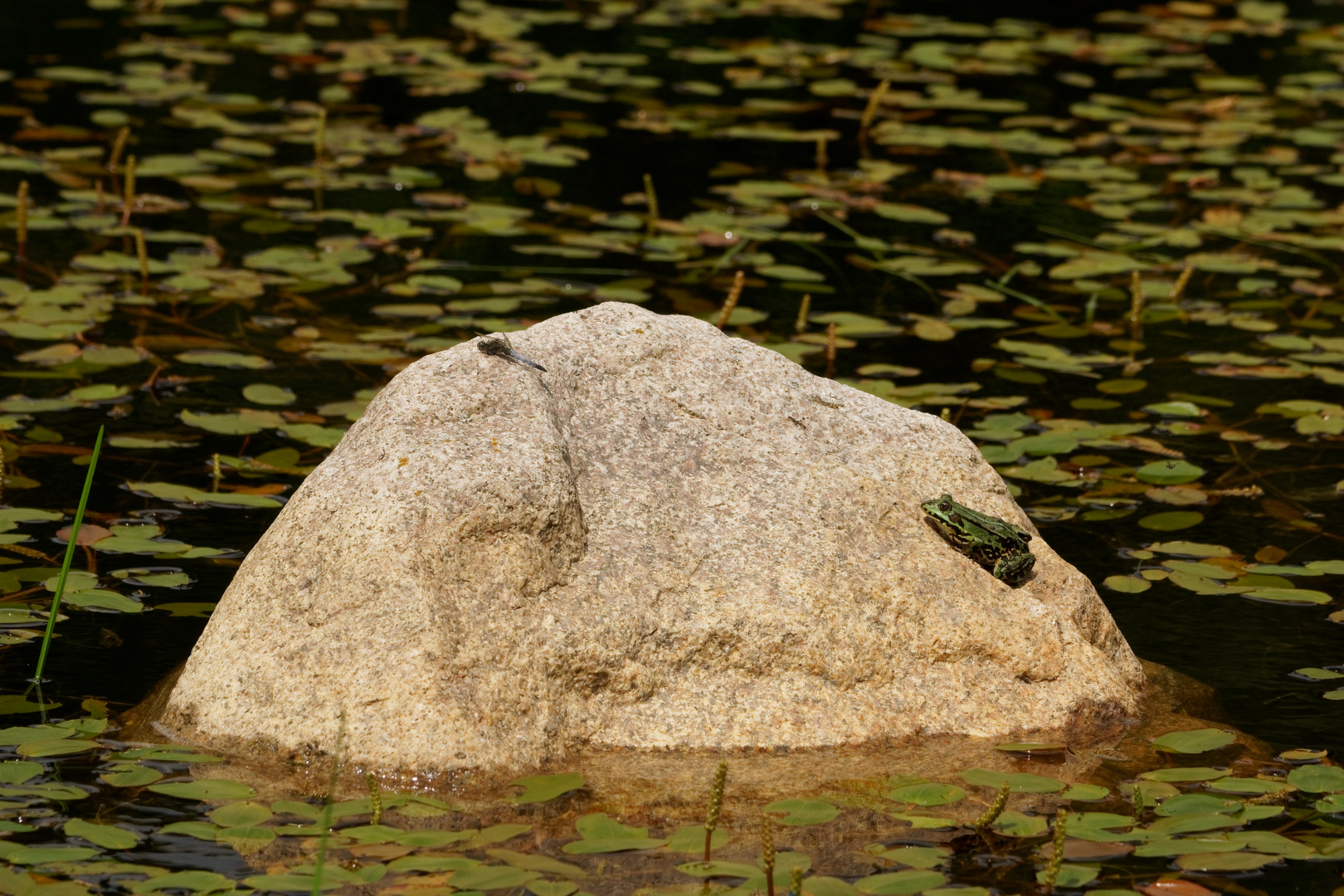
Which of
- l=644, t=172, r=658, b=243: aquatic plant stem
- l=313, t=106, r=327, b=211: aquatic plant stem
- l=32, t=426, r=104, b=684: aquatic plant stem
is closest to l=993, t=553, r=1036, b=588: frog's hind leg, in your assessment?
l=32, t=426, r=104, b=684: aquatic plant stem

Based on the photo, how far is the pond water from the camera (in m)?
3.33

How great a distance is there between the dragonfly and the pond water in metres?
1.18

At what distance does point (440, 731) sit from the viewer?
137 inches

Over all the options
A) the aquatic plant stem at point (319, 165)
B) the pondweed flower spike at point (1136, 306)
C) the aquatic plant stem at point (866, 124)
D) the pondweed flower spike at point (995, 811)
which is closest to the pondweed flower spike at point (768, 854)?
the pondweed flower spike at point (995, 811)

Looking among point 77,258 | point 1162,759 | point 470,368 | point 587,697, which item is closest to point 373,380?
point 77,258

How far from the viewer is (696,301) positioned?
24.2 ft

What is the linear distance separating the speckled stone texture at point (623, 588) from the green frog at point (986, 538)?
6 centimetres

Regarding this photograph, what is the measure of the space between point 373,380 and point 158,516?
4.70ft

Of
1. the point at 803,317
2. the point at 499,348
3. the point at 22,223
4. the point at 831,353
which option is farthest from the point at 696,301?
the point at 499,348

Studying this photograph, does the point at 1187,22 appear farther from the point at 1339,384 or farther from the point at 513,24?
the point at 1339,384

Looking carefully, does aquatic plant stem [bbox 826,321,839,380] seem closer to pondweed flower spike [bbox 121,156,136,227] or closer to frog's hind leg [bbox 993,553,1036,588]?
frog's hind leg [bbox 993,553,1036,588]

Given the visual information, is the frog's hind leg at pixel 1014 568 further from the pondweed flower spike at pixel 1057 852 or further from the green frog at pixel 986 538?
the pondweed flower spike at pixel 1057 852

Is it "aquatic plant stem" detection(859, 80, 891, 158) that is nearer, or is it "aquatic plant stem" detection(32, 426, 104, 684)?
"aquatic plant stem" detection(32, 426, 104, 684)

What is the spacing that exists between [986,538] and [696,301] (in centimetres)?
354
